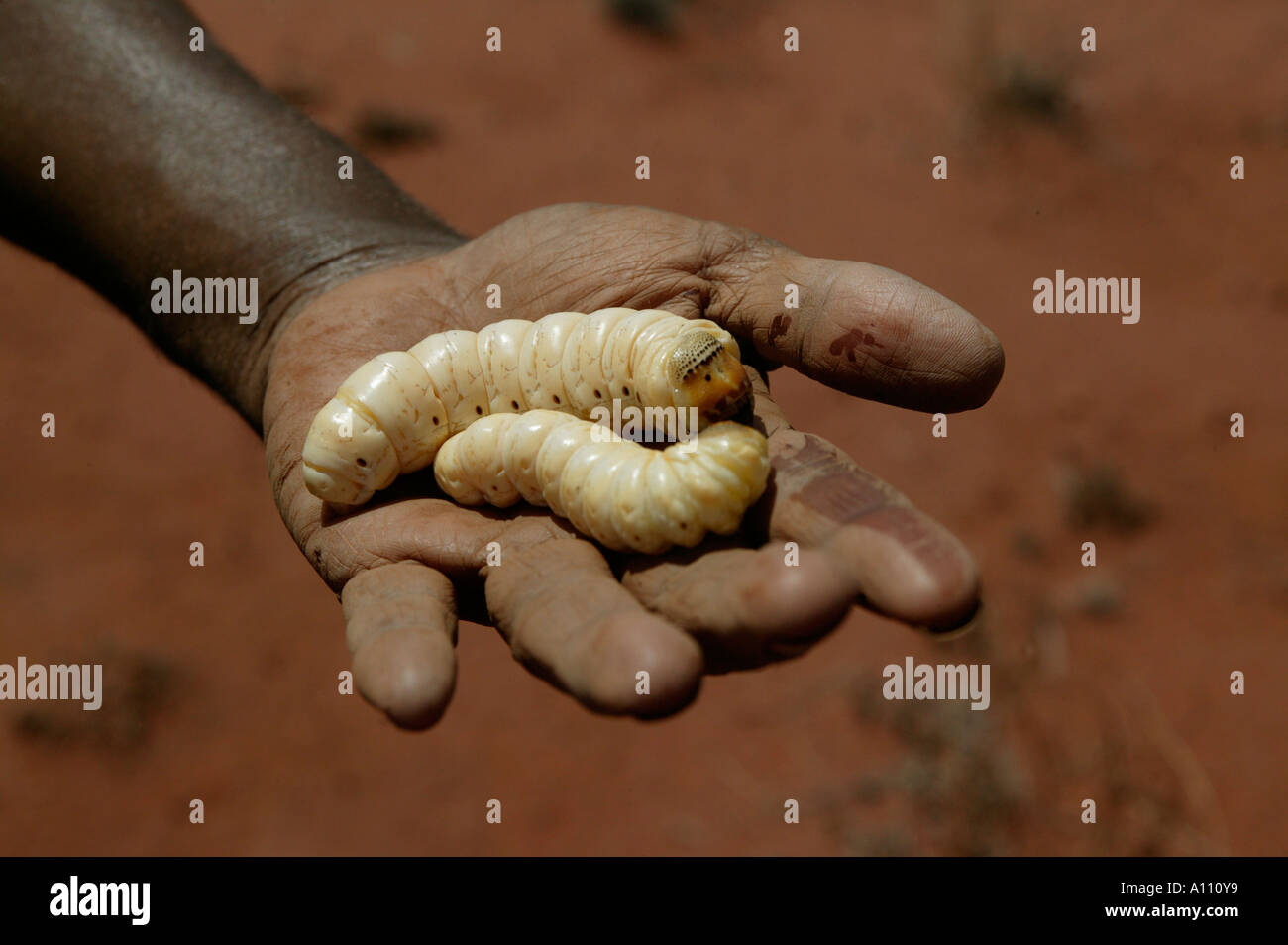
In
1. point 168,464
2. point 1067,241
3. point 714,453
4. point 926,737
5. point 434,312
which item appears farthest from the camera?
point 1067,241

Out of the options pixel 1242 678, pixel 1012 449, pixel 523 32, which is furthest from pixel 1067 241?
pixel 523 32

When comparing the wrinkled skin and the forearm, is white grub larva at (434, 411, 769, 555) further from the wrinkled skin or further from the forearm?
the forearm

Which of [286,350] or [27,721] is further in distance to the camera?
[27,721]

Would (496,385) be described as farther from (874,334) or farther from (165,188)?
(165,188)

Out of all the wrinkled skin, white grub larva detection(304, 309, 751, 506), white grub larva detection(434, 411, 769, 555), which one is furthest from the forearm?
white grub larva detection(434, 411, 769, 555)

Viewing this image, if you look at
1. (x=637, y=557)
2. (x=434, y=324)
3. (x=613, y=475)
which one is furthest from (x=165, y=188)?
(x=637, y=557)

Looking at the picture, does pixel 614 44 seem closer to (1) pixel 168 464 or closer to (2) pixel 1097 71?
(2) pixel 1097 71
